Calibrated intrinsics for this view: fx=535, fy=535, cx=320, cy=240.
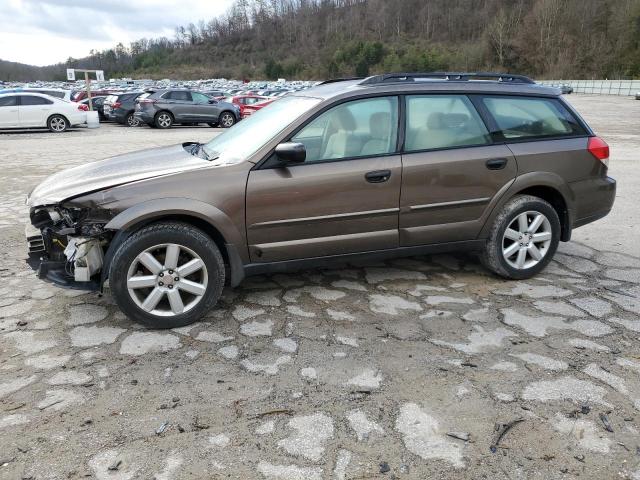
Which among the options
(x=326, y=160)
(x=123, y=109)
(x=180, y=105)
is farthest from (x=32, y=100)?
(x=326, y=160)

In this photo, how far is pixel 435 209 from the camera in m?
4.11

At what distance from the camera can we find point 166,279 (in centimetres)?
354

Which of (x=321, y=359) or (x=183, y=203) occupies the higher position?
(x=183, y=203)

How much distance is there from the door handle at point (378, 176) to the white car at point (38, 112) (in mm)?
18333

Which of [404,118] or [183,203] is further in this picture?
[404,118]

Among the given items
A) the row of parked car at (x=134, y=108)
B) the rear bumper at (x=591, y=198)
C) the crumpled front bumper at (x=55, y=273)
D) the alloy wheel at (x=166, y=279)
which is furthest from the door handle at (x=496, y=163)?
the row of parked car at (x=134, y=108)

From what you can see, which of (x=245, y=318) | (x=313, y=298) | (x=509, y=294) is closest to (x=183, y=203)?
(x=245, y=318)

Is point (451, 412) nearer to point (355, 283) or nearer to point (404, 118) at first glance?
point (355, 283)

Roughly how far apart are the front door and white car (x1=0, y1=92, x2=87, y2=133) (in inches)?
710

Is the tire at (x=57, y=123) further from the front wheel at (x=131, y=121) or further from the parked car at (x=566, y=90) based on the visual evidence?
the parked car at (x=566, y=90)

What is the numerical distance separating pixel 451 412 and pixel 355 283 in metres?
1.82

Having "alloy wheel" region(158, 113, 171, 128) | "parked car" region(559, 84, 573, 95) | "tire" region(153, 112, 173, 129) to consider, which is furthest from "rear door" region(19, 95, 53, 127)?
"parked car" region(559, 84, 573, 95)

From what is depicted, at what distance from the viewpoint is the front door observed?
3.71 m

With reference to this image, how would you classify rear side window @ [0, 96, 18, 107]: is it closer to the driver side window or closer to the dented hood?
the dented hood
